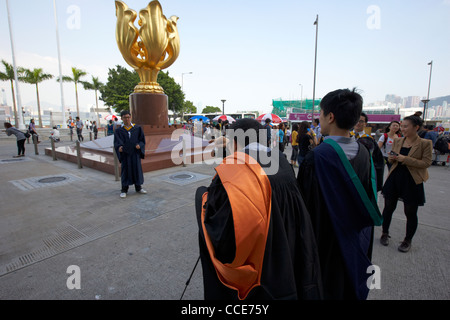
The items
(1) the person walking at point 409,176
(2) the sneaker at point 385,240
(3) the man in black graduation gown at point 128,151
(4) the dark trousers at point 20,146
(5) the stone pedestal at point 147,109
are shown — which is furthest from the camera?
(5) the stone pedestal at point 147,109

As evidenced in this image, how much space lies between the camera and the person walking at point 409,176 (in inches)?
113

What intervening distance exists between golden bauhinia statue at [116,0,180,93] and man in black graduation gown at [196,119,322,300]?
383 inches

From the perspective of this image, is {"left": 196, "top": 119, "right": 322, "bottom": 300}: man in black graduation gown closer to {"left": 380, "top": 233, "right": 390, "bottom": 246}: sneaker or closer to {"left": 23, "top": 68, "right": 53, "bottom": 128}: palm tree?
{"left": 380, "top": 233, "right": 390, "bottom": 246}: sneaker

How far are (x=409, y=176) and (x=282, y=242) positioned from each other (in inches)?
105

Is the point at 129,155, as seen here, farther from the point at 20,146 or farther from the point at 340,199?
the point at 20,146

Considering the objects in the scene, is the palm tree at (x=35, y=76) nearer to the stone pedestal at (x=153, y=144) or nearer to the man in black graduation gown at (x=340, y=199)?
the stone pedestal at (x=153, y=144)

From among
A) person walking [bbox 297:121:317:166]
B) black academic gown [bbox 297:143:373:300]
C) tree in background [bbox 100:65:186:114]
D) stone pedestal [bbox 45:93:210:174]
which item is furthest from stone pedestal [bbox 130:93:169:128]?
tree in background [bbox 100:65:186:114]

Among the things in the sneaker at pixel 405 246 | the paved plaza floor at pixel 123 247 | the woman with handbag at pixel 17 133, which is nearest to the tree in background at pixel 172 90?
the woman with handbag at pixel 17 133

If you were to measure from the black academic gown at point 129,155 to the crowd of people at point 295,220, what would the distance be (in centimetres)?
386

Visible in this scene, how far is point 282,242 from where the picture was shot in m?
1.28

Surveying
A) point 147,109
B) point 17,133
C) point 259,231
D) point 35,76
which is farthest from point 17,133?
point 35,76

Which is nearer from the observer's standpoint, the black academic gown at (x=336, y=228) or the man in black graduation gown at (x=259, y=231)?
the man in black graduation gown at (x=259, y=231)

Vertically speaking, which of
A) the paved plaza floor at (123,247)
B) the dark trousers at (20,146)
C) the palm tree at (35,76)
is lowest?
the paved plaza floor at (123,247)
